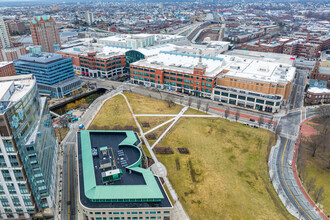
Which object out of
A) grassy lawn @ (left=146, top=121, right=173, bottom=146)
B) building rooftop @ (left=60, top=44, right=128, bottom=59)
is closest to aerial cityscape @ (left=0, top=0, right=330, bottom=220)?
grassy lawn @ (left=146, top=121, right=173, bottom=146)

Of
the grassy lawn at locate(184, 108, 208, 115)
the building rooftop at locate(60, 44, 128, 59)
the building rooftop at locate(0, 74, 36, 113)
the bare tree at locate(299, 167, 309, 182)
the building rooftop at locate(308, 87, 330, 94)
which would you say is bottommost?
the bare tree at locate(299, 167, 309, 182)

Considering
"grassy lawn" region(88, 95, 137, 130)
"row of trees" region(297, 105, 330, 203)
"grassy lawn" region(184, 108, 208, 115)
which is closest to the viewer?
"row of trees" region(297, 105, 330, 203)

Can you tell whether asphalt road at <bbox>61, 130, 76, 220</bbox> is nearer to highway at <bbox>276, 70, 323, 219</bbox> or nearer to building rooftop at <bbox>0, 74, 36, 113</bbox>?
building rooftop at <bbox>0, 74, 36, 113</bbox>

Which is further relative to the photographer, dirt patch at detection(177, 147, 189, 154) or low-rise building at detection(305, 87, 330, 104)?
low-rise building at detection(305, 87, 330, 104)

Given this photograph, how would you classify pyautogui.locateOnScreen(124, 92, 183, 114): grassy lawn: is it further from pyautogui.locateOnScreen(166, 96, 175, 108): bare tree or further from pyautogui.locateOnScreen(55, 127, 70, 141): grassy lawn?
pyautogui.locateOnScreen(55, 127, 70, 141): grassy lawn

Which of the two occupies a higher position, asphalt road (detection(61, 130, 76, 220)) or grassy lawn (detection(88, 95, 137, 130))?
grassy lawn (detection(88, 95, 137, 130))

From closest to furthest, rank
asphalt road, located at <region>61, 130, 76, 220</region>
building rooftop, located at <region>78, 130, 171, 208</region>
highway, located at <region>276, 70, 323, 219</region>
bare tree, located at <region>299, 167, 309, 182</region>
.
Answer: building rooftop, located at <region>78, 130, 171, 208</region> < asphalt road, located at <region>61, 130, 76, 220</region> < highway, located at <region>276, 70, 323, 219</region> < bare tree, located at <region>299, 167, 309, 182</region>
